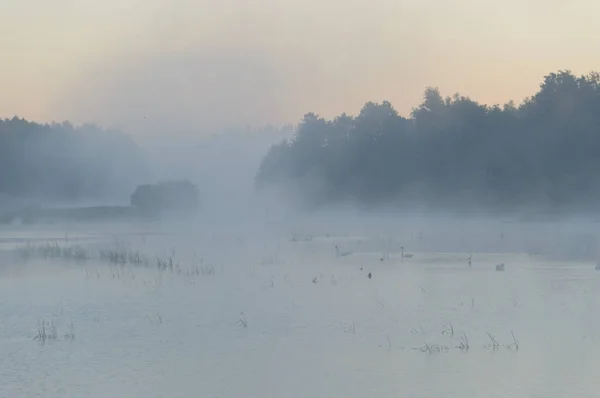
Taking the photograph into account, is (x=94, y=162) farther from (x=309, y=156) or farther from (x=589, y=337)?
(x=589, y=337)

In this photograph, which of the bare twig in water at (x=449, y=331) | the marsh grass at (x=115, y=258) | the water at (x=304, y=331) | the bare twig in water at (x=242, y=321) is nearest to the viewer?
the water at (x=304, y=331)

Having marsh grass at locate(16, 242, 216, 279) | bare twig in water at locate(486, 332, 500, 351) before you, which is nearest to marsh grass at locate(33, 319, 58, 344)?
bare twig in water at locate(486, 332, 500, 351)

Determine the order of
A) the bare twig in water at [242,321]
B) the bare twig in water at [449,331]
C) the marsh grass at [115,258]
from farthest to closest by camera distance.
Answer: the marsh grass at [115,258], the bare twig in water at [242,321], the bare twig in water at [449,331]

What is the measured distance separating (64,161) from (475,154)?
241 feet

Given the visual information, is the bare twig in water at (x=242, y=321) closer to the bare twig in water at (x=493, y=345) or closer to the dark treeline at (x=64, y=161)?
the bare twig in water at (x=493, y=345)

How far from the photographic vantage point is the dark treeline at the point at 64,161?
13512 cm

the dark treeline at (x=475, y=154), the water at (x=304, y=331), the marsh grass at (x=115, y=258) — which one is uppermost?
the dark treeline at (x=475, y=154)

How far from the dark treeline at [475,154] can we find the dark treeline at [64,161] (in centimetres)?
4193

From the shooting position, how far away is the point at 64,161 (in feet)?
490

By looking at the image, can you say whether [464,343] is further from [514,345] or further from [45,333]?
[45,333]

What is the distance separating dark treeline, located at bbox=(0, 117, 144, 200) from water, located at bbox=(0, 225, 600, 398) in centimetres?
9762

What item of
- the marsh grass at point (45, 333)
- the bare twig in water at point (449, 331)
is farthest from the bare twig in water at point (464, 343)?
the marsh grass at point (45, 333)

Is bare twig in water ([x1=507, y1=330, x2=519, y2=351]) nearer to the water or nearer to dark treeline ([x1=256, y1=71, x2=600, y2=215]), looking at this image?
the water

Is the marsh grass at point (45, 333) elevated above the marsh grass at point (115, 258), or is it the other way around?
the marsh grass at point (115, 258)
